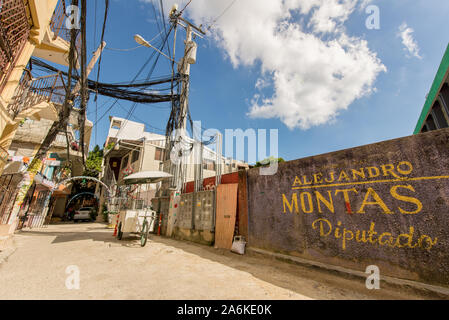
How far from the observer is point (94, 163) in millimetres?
22438

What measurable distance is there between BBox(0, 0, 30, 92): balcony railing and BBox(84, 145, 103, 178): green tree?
65.0 ft

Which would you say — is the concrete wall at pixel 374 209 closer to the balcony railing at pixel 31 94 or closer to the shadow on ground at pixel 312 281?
the shadow on ground at pixel 312 281

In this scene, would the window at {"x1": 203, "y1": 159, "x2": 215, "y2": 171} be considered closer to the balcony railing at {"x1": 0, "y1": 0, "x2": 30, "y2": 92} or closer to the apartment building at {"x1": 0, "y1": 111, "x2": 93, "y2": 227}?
the apartment building at {"x1": 0, "y1": 111, "x2": 93, "y2": 227}

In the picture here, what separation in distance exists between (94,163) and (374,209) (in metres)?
27.0

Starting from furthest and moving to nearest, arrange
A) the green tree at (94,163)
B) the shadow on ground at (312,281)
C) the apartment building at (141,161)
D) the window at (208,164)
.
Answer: the green tree at (94,163)
the window at (208,164)
the apartment building at (141,161)
the shadow on ground at (312,281)

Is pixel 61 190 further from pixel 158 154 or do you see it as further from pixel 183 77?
pixel 183 77

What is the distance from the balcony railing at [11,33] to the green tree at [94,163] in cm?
1980

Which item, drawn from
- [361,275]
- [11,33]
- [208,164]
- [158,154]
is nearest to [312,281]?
[361,275]

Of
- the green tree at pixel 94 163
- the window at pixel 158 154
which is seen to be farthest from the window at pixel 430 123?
the green tree at pixel 94 163

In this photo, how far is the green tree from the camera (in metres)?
22.1

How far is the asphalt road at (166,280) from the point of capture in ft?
9.00

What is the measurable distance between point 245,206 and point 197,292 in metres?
3.34
